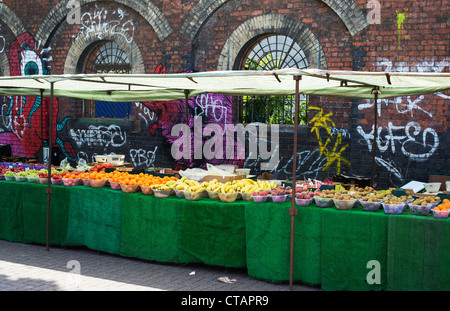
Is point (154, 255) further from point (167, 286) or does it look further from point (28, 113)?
point (28, 113)

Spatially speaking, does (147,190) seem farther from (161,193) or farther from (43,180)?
(43,180)

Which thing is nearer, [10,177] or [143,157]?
[10,177]

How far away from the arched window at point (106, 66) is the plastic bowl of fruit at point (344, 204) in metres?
8.39

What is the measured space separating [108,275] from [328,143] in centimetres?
584

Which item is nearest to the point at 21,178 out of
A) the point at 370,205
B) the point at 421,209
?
the point at 370,205

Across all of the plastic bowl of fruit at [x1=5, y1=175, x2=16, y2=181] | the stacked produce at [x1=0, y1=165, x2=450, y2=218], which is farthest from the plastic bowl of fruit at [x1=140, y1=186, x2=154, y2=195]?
the plastic bowl of fruit at [x1=5, y1=175, x2=16, y2=181]

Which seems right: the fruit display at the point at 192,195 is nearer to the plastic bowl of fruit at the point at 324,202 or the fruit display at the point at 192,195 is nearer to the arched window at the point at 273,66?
the plastic bowl of fruit at the point at 324,202

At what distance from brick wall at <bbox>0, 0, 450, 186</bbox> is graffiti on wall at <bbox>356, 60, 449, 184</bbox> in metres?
0.02

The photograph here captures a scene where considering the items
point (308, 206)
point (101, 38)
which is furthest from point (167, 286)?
point (101, 38)

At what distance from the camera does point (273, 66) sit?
11.8 meters

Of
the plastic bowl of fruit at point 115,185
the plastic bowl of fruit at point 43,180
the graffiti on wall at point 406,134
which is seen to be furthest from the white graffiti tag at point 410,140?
the plastic bowl of fruit at point 43,180

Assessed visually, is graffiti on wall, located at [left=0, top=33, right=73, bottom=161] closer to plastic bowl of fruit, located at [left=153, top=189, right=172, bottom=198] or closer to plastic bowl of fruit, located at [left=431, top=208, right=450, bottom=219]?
plastic bowl of fruit, located at [left=153, top=189, right=172, bottom=198]

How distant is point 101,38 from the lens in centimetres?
1348

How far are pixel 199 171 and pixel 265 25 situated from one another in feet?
13.9
